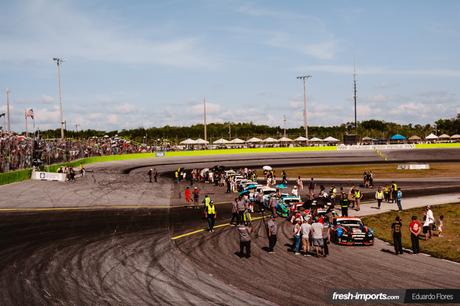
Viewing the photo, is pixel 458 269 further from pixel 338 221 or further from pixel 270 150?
pixel 270 150

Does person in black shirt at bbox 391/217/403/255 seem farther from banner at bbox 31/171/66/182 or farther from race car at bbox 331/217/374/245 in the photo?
banner at bbox 31/171/66/182

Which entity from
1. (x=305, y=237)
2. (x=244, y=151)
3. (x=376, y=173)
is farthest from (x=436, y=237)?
(x=244, y=151)

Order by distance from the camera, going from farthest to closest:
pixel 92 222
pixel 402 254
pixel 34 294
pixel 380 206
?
pixel 380 206
pixel 92 222
pixel 402 254
pixel 34 294

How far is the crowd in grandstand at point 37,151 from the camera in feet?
144

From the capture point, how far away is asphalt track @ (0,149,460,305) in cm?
1202

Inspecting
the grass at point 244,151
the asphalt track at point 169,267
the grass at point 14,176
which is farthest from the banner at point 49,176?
the grass at point 244,151

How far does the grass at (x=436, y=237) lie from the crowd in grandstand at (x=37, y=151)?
34.4 m

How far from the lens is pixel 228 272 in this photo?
1409 centimetres

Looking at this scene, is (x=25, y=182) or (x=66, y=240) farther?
(x=25, y=182)

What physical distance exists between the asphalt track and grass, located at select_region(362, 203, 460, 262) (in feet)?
3.75

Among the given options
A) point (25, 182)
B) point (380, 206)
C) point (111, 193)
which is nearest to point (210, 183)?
point (111, 193)

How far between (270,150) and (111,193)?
51.7m

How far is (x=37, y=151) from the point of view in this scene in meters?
46.2

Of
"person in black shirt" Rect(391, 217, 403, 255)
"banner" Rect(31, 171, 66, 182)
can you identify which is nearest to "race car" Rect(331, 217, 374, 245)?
"person in black shirt" Rect(391, 217, 403, 255)
